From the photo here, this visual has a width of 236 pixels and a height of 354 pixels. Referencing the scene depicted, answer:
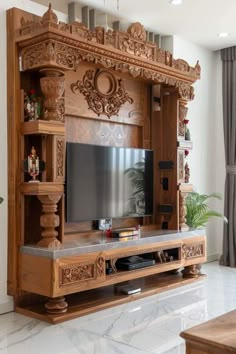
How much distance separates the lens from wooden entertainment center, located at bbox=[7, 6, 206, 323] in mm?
3480

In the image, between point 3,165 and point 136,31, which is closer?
point 3,165

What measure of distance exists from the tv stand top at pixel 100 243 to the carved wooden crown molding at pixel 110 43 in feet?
4.84

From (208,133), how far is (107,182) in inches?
84.9

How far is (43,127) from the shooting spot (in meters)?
3.47

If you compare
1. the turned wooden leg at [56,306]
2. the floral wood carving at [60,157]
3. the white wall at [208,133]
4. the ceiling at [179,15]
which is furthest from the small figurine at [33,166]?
the white wall at [208,133]

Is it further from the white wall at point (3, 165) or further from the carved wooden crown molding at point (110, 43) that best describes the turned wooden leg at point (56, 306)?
the carved wooden crown molding at point (110, 43)

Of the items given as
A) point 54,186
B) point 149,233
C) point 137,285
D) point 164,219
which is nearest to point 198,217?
point 164,219

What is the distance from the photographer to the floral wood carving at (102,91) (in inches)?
165

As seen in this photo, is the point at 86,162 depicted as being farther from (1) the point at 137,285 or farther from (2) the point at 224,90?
(2) the point at 224,90

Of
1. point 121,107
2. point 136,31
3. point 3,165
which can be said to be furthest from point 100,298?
point 136,31

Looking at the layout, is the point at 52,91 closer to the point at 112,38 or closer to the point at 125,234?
the point at 112,38

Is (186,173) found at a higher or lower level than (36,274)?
higher

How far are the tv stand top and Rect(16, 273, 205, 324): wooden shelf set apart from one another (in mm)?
453

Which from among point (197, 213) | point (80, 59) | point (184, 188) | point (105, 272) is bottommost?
point (105, 272)
